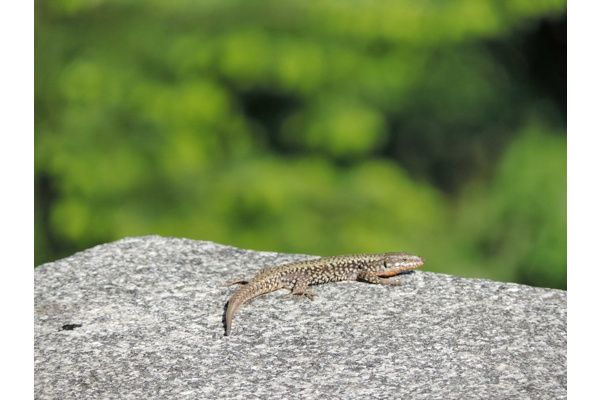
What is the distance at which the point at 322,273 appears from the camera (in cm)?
675

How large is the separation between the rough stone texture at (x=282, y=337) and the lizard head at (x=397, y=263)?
0.09 m

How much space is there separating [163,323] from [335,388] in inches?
51.6

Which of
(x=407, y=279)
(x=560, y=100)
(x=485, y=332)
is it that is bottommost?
(x=485, y=332)

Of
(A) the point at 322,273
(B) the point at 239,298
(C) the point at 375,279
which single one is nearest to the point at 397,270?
(C) the point at 375,279

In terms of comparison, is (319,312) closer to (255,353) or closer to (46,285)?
(255,353)

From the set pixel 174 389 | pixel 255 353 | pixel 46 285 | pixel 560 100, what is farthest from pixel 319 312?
pixel 560 100

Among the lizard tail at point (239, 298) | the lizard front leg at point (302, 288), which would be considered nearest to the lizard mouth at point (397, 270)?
the lizard front leg at point (302, 288)

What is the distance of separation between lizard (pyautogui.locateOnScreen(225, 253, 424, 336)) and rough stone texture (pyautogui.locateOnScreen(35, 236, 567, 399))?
0.07m

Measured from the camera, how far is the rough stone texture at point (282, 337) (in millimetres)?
5273

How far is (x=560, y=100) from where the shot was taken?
11.3 metres

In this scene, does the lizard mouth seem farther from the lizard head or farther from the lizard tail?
the lizard tail

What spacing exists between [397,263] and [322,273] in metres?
0.52

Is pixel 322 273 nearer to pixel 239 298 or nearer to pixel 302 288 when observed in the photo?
pixel 302 288

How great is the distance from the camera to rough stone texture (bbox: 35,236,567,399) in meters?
5.27
